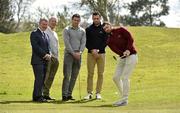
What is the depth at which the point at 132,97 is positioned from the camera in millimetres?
16453

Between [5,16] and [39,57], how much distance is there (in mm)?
50614

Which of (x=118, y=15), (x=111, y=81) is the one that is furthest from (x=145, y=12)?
(x=111, y=81)

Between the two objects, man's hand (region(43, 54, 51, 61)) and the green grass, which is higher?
man's hand (region(43, 54, 51, 61))

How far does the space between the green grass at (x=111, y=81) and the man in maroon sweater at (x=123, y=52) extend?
0.50 meters

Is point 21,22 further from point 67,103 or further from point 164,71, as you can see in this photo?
point 67,103

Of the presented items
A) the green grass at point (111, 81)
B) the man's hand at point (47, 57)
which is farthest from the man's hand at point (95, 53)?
the man's hand at point (47, 57)

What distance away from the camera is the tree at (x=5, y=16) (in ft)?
208

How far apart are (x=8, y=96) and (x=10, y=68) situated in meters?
11.8

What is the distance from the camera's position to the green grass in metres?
12.6

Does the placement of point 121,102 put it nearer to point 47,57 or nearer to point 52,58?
point 47,57

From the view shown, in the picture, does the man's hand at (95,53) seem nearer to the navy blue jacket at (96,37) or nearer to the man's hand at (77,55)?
the navy blue jacket at (96,37)

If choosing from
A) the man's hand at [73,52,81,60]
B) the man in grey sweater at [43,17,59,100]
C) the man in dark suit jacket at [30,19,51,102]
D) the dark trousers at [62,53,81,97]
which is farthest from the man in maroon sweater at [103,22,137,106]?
the man in grey sweater at [43,17,59,100]

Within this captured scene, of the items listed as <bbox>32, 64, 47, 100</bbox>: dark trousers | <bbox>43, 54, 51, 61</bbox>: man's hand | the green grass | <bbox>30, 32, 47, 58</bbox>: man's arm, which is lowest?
the green grass

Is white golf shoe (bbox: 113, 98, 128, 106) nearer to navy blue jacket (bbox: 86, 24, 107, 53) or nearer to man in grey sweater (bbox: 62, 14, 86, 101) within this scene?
man in grey sweater (bbox: 62, 14, 86, 101)
